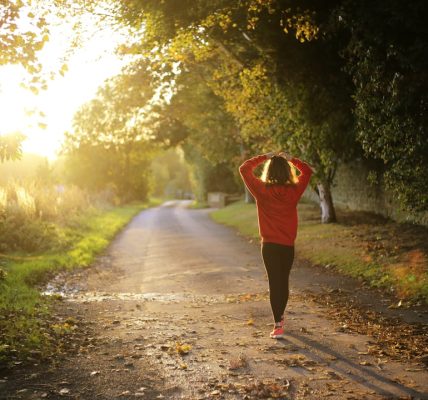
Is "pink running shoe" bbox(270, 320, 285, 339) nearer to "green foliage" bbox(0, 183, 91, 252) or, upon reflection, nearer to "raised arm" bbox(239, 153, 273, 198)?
"raised arm" bbox(239, 153, 273, 198)

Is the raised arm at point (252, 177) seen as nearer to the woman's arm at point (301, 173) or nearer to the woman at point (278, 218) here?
the woman at point (278, 218)

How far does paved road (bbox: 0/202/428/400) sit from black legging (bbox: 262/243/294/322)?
42cm

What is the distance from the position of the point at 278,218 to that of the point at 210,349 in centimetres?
178

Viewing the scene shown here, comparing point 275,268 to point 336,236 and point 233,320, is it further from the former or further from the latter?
point 336,236

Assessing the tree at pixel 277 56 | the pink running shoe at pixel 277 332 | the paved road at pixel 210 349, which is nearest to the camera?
the paved road at pixel 210 349

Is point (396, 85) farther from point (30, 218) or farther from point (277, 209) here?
point (30, 218)

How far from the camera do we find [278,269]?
6.96 metres

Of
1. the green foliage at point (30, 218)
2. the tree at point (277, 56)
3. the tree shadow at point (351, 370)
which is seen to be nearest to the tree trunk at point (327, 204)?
the tree at point (277, 56)

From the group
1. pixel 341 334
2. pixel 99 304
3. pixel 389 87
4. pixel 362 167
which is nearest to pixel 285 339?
pixel 341 334

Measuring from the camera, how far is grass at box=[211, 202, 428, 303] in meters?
10.1

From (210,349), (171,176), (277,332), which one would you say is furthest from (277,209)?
(171,176)

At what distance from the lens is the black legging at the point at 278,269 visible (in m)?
6.92

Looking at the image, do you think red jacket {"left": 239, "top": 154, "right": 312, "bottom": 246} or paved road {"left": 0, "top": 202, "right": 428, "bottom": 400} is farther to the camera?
red jacket {"left": 239, "top": 154, "right": 312, "bottom": 246}

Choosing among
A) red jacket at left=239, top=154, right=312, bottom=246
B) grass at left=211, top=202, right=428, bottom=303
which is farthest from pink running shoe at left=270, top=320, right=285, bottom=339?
grass at left=211, top=202, right=428, bottom=303
